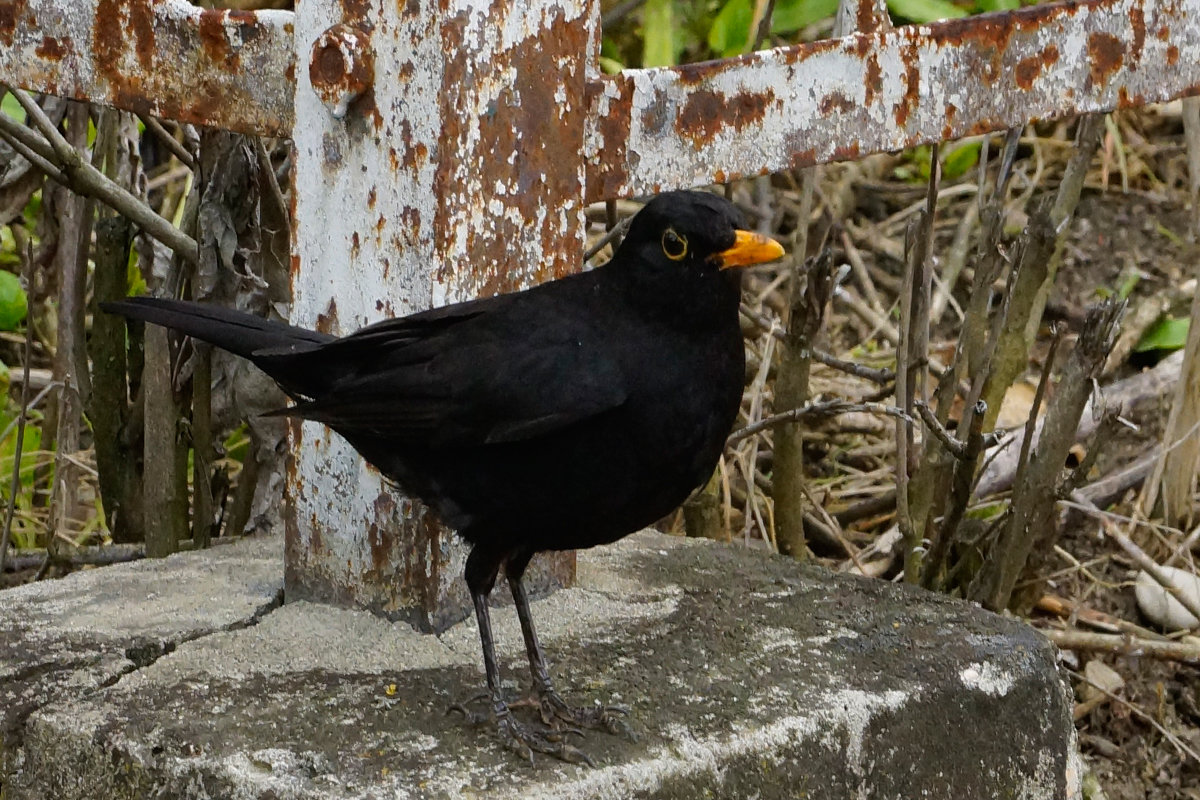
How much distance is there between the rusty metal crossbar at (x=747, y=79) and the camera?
258 cm

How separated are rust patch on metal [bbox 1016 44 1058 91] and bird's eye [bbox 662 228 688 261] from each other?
0.81 m

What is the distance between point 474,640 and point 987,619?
3.12 feet

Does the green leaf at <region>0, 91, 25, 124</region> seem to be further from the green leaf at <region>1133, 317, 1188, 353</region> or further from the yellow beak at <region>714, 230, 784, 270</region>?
the green leaf at <region>1133, 317, 1188, 353</region>

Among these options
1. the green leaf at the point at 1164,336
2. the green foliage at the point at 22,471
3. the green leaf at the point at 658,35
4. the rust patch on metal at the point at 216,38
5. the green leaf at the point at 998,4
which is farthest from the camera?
the green leaf at the point at 1164,336

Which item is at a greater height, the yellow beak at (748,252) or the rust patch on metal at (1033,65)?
the rust patch on metal at (1033,65)

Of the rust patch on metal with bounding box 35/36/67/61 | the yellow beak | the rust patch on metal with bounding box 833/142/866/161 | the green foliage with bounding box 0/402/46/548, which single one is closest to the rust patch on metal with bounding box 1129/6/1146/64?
the rust patch on metal with bounding box 833/142/866/161

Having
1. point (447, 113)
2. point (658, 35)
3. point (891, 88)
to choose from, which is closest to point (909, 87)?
point (891, 88)

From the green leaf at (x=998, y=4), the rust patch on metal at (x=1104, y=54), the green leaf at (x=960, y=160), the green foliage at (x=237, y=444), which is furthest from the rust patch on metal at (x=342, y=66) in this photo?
the green leaf at (x=960, y=160)

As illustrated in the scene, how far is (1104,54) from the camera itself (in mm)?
2811

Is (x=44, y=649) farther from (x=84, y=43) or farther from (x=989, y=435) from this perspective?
(x=989, y=435)

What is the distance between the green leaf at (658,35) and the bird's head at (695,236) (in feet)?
5.89

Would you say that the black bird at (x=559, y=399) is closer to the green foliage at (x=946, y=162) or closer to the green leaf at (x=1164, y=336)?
the green leaf at (x=1164, y=336)

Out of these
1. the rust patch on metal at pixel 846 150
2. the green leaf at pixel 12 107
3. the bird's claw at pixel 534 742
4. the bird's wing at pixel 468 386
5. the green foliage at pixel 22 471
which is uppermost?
the green leaf at pixel 12 107

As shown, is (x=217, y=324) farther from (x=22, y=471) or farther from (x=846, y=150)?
(x=22, y=471)
